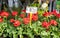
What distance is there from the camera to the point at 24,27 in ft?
8.70

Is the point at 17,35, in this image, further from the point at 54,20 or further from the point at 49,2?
the point at 49,2

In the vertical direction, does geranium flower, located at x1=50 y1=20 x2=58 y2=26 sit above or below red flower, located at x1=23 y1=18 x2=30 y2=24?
below

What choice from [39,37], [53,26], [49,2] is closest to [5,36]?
[39,37]

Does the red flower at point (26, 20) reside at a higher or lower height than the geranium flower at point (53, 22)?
higher

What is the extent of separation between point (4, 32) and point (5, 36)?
0.06m

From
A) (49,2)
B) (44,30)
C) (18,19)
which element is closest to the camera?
(44,30)

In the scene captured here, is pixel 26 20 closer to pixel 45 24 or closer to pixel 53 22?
pixel 45 24

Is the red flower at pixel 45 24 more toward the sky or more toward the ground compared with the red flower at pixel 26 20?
more toward the ground

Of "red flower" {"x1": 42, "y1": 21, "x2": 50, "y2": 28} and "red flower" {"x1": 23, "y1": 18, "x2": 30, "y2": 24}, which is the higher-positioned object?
"red flower" {"x1": 23, "y1": 18, "x2": 30, "y2": 24}

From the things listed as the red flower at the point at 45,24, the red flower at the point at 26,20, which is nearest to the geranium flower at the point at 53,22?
the red flower at the point at 45,24

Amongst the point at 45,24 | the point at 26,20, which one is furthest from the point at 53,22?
the point at 26,20

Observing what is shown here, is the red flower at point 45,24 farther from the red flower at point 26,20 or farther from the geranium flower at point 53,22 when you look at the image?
the red flower at point 26,20

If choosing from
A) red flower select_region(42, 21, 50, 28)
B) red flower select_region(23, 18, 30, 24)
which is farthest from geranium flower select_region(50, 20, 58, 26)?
red flower select_region(23, 18, 30, 24)

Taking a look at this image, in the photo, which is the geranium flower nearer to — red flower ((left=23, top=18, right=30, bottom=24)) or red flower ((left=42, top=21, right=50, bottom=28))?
red flower ((left=42, top=21, right=50, bottom=28))
